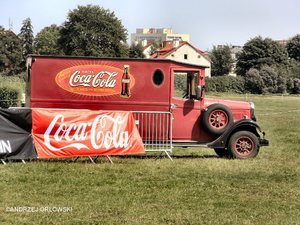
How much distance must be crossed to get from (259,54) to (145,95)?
99027 millimetres

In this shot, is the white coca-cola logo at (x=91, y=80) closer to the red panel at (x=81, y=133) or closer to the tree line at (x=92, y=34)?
the red panel at (x=81, y=133)

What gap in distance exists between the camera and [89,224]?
258 inches

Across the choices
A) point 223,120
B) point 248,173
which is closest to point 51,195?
point 248,173

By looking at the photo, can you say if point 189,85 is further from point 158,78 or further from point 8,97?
point 8,97

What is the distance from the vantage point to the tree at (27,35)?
124500 millimetres

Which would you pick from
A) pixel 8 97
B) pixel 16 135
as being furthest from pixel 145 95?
pixel 8 97

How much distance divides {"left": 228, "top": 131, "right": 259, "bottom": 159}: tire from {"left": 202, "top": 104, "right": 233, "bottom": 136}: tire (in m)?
0.37

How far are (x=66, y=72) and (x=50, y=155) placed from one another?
2358 mm

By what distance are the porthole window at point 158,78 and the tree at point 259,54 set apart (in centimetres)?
9636

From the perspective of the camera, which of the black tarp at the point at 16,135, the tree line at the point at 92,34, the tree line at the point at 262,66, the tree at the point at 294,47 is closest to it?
the black tarp at the point at 16,135

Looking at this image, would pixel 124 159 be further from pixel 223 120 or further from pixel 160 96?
pixel 223 120

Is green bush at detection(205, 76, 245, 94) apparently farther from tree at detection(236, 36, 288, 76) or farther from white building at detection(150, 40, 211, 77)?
white building at detection(150, 40, 211, 77)

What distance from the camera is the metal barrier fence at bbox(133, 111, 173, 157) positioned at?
12.9 meters

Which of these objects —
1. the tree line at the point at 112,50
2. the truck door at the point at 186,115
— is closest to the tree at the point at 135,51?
the tree line at the point at 112,50
